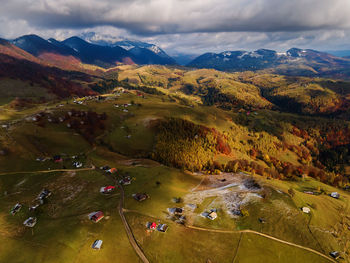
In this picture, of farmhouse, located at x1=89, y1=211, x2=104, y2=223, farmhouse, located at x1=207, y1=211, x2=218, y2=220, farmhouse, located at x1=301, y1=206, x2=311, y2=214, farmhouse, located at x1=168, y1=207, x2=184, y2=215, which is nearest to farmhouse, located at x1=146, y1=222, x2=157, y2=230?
farmhouse, located at x1=168, y1=207, x2=184, y2=215

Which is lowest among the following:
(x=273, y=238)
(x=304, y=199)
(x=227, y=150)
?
(x=227, y=150)

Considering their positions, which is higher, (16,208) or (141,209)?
(16,208)

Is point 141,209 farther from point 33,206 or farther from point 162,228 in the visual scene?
point 33,206

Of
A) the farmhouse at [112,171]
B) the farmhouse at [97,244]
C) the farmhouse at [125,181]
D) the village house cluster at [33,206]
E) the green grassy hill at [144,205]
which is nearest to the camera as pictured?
the farmhouse at [97,244]

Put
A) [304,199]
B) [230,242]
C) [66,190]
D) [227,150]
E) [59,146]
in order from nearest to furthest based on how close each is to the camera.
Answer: [230,242] < [66,190] < [304,199] < [59,146] < [227,150]

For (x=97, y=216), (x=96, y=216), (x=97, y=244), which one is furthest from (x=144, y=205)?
(x=97, y=244)

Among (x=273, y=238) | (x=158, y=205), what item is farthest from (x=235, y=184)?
(x=158, y=205)

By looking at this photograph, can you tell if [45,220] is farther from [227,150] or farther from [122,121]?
[227,150]

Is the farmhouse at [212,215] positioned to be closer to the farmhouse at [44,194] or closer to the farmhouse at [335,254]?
the farmhouse at [335,254]

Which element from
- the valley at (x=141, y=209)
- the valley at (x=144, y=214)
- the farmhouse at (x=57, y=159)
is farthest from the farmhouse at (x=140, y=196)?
the farmhouse at (x=57, y=159)
